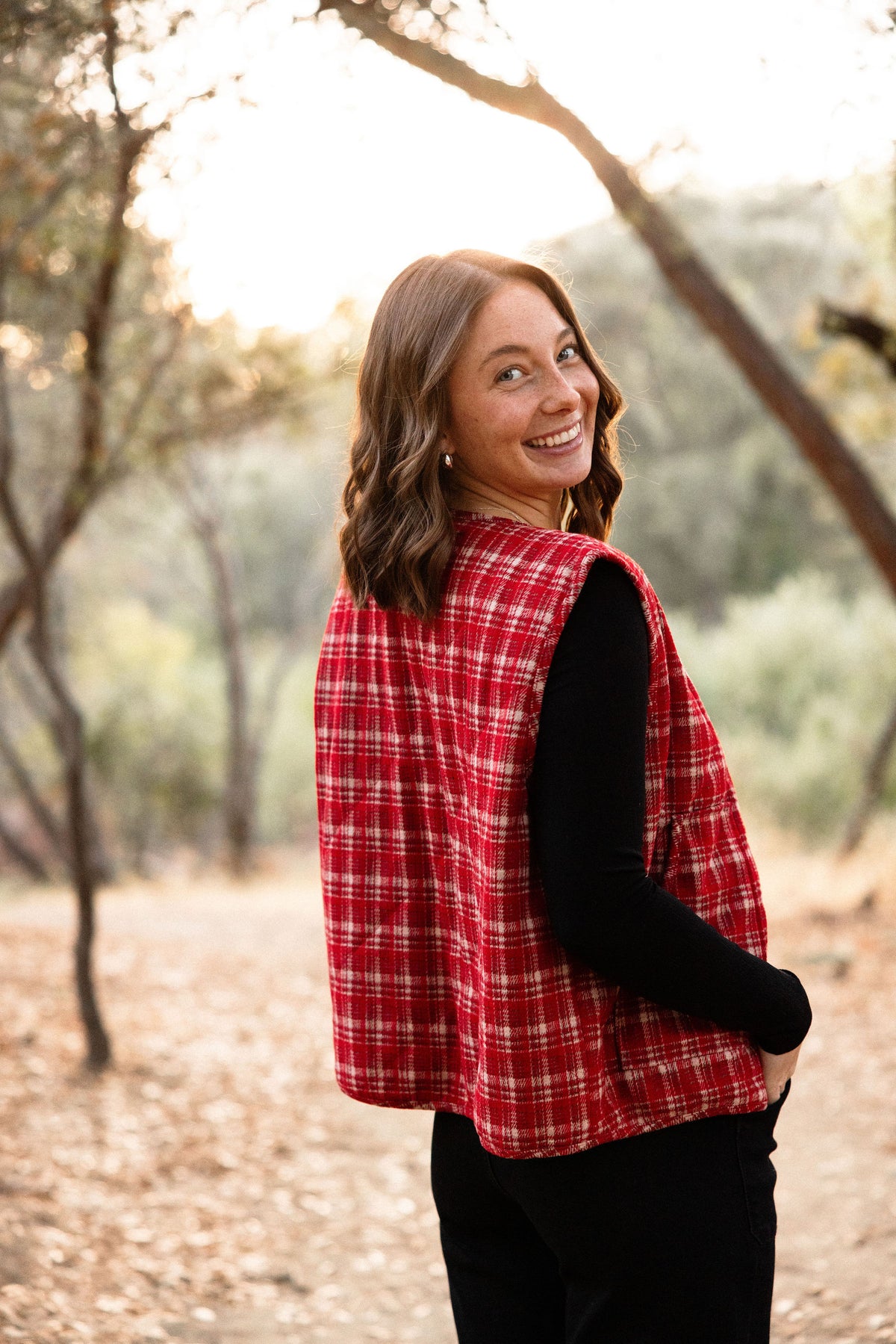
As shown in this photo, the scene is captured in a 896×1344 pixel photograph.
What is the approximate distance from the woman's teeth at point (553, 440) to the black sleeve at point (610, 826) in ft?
0.89

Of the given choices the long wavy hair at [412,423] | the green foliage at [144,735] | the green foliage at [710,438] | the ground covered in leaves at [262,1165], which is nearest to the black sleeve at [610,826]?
the long wavy hair at [412,423]

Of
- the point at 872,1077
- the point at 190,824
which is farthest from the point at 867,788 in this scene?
the point at 190,824

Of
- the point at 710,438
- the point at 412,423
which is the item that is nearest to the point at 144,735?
the point at 710,438

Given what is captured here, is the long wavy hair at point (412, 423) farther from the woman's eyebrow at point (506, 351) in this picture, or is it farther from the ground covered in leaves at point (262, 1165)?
the ground covered in leaves at point (262, 1165)

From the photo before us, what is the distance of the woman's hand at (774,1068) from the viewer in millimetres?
1341

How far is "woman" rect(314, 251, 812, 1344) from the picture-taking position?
1.24 meters

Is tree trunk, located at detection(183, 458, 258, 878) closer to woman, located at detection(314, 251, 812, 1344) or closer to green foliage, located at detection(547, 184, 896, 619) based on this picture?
green foliage, located at detection(547, 184, 896, 619)

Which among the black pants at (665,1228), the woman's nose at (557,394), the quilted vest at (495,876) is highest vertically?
the woman's nose at (557,394)

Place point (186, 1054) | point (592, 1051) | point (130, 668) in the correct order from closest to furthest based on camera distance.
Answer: point (592, 1051) < point (186, 1054) < point (130, 668)

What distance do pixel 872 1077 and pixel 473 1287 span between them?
394cm

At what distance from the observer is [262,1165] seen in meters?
4.27

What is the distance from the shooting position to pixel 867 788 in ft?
28.2

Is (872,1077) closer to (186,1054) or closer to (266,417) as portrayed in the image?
(186,1054)

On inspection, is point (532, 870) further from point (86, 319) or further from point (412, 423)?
point (86, 319)
